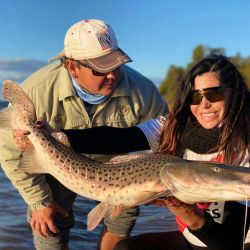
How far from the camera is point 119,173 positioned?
11.4 feet

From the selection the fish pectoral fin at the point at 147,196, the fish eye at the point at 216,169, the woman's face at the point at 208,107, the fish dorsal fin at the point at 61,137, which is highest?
the woman's face at the point at 208,107

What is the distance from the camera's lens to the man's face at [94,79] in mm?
4332

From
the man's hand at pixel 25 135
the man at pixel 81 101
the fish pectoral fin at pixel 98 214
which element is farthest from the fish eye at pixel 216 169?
the man at pixel 81 101

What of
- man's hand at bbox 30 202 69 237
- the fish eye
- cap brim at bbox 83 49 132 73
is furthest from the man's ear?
the fish eye

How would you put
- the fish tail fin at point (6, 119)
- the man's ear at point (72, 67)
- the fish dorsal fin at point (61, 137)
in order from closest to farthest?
the fish dorsal fin at point (61, 137)
the fish tail fin at point (6, 119)
the man's ear at point (72, 67)

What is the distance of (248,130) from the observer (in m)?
3.64

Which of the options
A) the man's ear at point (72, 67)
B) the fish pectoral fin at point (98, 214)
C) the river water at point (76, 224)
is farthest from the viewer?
the river water at point (76, 224)

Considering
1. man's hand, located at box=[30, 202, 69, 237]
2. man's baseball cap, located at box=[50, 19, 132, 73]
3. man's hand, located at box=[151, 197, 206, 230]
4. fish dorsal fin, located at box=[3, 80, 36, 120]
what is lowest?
man's hand, located at box=[30, 202, 69, 237]

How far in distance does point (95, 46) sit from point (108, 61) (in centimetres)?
20

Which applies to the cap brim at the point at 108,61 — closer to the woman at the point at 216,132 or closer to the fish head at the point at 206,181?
the woman at the point at 216,132

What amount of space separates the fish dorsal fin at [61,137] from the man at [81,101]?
63cm

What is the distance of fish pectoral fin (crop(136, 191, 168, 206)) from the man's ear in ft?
5.07

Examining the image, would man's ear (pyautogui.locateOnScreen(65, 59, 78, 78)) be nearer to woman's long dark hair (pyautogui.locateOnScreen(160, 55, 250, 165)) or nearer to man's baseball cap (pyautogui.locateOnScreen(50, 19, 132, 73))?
man's baseball cap (pyautogui.locateOnScreen(50, 19, 132, 73))

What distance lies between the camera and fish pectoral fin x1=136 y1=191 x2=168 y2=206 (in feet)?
10.6
